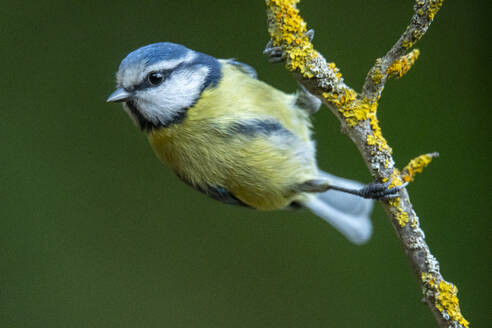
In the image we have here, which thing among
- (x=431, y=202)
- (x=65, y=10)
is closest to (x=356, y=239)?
(x=431, y=202)

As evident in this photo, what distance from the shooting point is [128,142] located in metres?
1.89

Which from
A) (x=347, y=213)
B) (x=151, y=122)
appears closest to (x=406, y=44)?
(x=151, y=122)

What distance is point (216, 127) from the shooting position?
3.02 feet

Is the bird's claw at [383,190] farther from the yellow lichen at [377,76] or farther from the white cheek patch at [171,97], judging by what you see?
the white cheek patch at [171,97]

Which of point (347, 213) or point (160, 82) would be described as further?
point (347, 213)

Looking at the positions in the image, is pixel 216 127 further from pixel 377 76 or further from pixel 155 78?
pixel 377 76

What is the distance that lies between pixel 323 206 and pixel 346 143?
515 mm

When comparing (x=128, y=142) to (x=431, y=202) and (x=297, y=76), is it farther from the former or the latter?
(x=297, y=76)

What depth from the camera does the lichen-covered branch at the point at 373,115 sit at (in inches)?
28.7

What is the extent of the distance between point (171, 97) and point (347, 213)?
0.61 meters

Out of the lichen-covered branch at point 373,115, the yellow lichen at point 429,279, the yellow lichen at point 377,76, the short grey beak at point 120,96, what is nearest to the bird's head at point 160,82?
the short grey beak at point 120,96

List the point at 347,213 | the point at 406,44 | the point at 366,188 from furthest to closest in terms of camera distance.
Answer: the point at 347,213
the point at 366,188
the point at 406,44

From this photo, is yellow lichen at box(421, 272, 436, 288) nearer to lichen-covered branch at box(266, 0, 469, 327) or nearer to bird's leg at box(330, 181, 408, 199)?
lichen-covered branch at box(266, 0, 469, 327)

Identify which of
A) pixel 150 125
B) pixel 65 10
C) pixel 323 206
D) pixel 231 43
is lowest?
pixel 150 125
